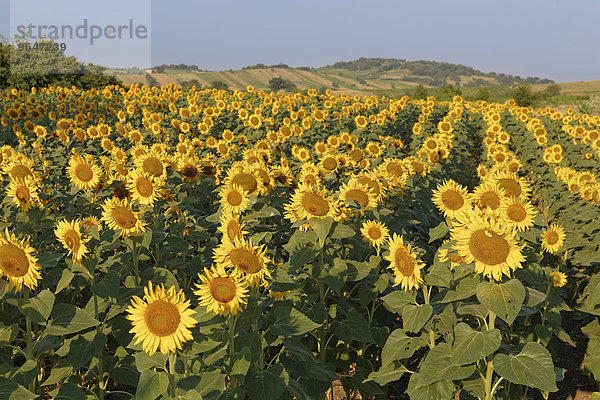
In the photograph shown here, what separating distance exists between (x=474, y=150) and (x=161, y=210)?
21255 millimetres

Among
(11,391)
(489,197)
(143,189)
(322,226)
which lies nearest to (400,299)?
(322,226)

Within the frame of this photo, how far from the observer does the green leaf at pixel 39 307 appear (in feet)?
10.7

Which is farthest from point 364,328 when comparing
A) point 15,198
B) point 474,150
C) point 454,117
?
point 474,150

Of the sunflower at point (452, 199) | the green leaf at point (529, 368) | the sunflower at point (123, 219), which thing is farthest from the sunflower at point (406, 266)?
the sunflower at point (123, 219)

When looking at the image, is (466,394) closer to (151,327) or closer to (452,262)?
(452,262)

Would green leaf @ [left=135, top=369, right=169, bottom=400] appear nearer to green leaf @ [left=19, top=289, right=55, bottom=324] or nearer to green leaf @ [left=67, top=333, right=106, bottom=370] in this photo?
green leaf @ [left=19, top=289, right=55, bottom=324]

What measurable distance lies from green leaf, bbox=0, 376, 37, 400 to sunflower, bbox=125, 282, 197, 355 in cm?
104

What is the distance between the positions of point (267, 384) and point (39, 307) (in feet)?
5.67

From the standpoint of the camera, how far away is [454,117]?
19.6 meters

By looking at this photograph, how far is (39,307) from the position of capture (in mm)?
3314

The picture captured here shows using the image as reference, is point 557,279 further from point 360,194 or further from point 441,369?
point 441,369

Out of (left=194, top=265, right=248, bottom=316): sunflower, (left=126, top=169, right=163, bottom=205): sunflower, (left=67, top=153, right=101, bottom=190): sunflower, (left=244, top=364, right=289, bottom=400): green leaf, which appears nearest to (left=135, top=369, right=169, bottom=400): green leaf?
(left=194, top=265, right=248, bottom=316): sunflower

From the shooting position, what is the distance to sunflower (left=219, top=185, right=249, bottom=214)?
514 cm

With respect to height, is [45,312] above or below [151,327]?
below
